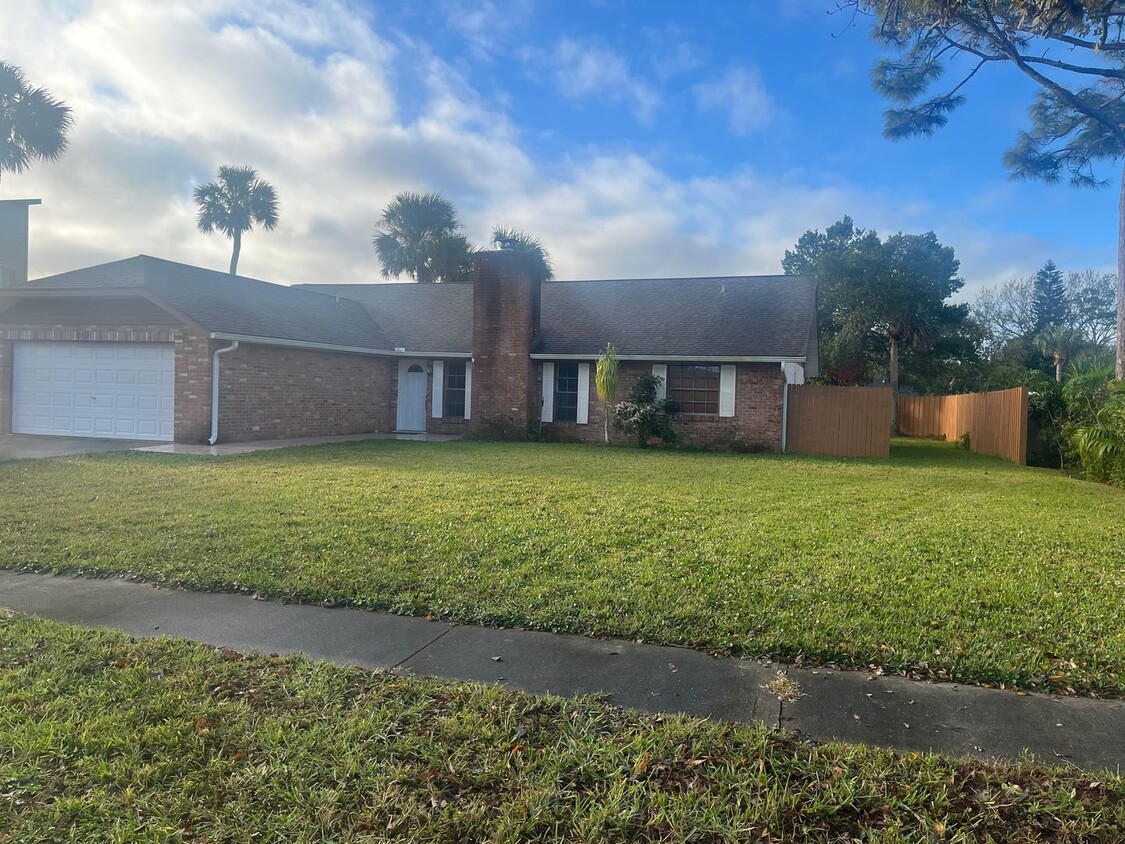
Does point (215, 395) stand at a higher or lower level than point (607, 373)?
lower

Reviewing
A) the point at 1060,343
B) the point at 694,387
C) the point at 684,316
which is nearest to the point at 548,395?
the point at 694,387

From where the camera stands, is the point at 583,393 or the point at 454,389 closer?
the point at 583,393

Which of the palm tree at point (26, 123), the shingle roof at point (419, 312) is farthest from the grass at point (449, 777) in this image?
the palm tree at point (26, 123)

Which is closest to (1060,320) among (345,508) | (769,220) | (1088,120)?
(1088,120)

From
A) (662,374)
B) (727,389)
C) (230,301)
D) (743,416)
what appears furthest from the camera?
(662,374)

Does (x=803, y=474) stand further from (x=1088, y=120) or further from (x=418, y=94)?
(x=1088, y=120)

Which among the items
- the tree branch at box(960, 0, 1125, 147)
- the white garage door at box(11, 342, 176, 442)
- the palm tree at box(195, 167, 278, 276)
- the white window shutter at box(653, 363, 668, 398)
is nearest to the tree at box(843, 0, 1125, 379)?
the tree branch at box(960, 0, 1125, 147)

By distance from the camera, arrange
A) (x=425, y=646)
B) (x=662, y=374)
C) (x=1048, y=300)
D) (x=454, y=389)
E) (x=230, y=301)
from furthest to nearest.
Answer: (x=1048, y=300)
(x=454, y=389)
(x=662, y=374)
(x=230, y=301)
(x=425, y=646)

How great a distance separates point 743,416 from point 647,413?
244 centimetres

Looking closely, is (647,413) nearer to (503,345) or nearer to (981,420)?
(503,345)

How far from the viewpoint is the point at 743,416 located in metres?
17.5

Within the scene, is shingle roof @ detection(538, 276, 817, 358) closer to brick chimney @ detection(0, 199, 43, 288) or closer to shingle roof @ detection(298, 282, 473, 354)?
shingle roof @ detection(298, 282, 473, 354)

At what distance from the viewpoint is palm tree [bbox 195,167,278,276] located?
34250mm

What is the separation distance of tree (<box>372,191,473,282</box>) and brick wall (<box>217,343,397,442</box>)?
46.5ft
